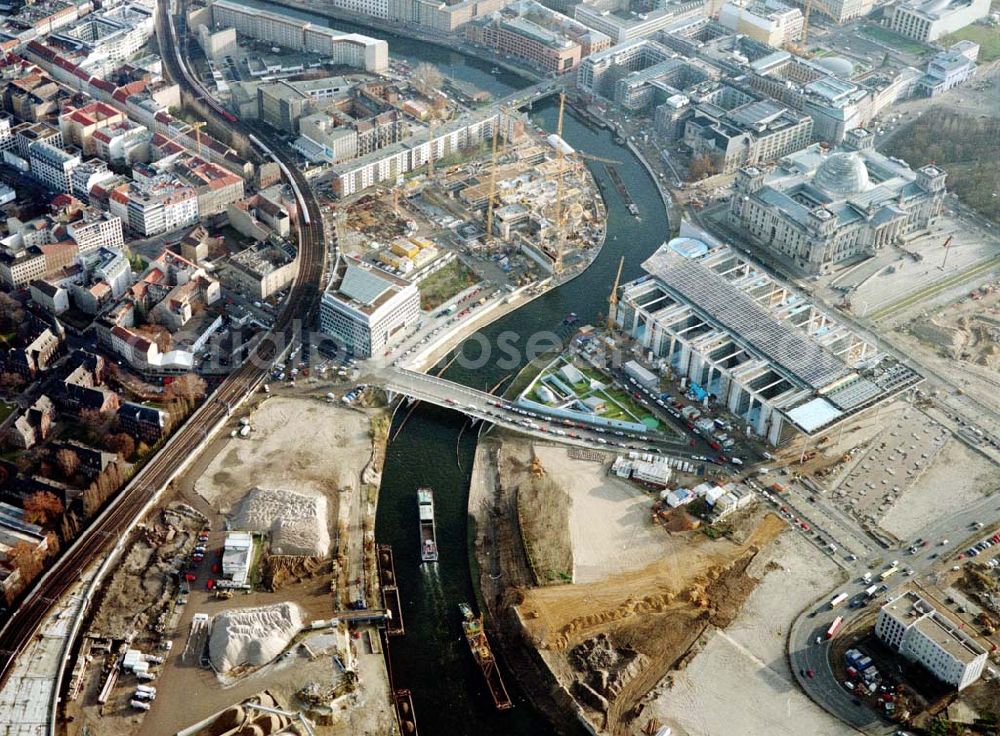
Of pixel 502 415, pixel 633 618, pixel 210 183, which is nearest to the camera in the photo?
pixel 633 618

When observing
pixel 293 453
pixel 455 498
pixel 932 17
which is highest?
pixel 932 17

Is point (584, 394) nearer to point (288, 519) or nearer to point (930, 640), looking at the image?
point (288, 519)

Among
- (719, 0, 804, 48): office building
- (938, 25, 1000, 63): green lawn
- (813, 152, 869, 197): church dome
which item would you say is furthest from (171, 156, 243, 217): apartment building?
(938, 25, 1000, 63): green lawn

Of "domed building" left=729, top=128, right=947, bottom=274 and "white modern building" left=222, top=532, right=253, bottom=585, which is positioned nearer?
"white modern building" left=222, top=532, right=253, bottom=585

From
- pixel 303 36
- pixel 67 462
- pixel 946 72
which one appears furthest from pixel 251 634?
pixel 946 72

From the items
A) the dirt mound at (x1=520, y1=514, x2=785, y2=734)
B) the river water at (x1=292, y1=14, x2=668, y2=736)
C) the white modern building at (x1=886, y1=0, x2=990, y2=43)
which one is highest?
the white modern building at (x1=886, y1=0, x2=990, y2=43)

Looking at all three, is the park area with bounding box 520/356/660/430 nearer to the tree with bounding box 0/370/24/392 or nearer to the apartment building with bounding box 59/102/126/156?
the tree with bounding box 0/370/24/392

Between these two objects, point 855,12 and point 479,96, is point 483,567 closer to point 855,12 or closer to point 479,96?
point 479,96
